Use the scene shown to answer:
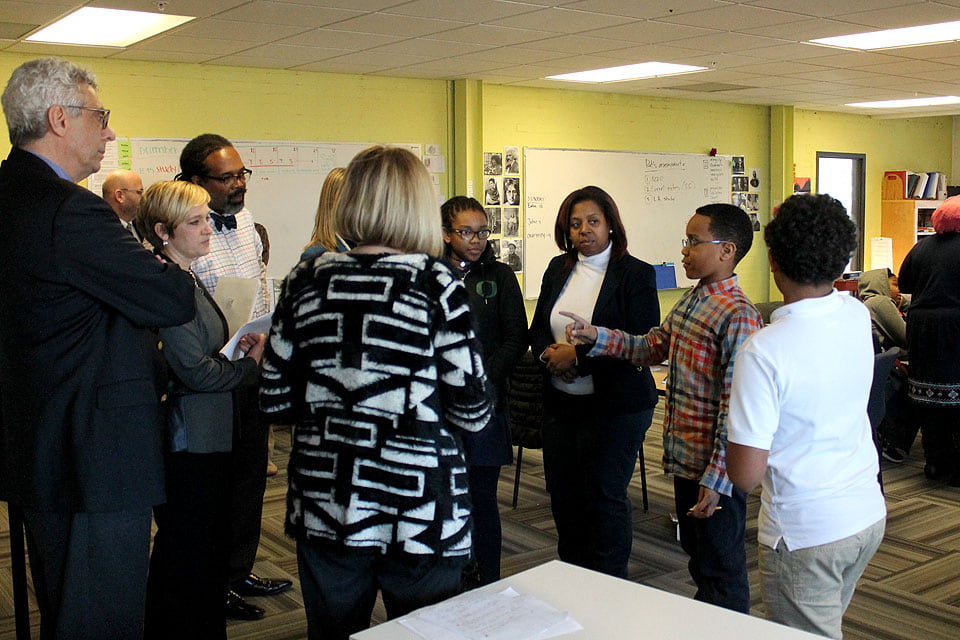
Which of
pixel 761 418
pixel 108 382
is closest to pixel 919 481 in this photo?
pixel 761 418

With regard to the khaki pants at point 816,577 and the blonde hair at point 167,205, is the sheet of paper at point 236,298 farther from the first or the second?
the khaki pants at point 816,577

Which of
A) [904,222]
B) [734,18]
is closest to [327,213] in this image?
[734,18]

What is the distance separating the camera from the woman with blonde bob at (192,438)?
2389 millimetres

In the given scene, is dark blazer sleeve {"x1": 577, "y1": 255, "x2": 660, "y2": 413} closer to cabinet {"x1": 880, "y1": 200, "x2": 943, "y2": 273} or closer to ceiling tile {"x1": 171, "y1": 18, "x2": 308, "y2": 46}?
ceiling tile {"x1": 171, "y1": 18, "x2": 308, "y2": 46}

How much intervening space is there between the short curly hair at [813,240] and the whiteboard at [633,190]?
6215 millimetres

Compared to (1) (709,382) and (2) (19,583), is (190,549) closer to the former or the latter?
(2) (19,583)

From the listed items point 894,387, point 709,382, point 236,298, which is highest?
point 236,298

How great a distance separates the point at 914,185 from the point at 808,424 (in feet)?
35.4

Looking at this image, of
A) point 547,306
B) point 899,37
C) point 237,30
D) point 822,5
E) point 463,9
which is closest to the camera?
point 547,306

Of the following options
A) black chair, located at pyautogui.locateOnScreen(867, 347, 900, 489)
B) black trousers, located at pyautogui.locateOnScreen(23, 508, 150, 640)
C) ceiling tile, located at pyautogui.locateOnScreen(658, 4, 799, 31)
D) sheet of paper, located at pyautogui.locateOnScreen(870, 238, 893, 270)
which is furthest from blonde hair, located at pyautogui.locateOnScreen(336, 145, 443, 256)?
sheet of paper, located at pyautogui.locateOnScreen(870, 238, 893, 270)

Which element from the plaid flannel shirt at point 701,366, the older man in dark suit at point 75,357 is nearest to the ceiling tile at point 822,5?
the plaid flannel shirt at point 701,366

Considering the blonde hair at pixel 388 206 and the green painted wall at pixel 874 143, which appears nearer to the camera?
the blonde hair at pixel 388 206

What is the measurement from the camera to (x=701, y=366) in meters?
2.61

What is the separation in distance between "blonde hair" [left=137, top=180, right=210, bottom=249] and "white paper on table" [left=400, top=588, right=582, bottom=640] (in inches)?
54.2
